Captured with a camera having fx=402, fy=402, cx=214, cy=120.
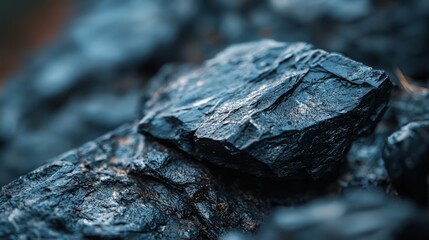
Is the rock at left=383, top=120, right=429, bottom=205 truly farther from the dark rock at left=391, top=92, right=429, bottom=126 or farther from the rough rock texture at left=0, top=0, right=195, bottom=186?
the rough rock texture at left=0, top=0, right=195, bottom=186

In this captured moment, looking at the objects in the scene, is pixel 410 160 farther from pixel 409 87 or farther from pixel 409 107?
pixel 409 87

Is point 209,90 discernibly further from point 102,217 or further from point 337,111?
point 102,217

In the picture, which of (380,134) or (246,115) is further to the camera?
A: (380,134)

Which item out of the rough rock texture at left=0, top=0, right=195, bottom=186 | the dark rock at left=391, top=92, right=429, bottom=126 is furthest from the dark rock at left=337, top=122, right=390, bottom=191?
the rough rock texture at left=0, top=0, right=195, bottom=186

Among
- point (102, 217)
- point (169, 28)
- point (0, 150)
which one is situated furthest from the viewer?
point (169, 28)

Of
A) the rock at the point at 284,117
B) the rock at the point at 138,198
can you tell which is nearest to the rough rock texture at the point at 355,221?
the rock at the point at 284,117

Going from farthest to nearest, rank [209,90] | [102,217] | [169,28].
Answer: [169,28] < [209,90] < [102,217]

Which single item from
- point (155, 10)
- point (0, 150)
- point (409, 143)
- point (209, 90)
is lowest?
point (409, 143)

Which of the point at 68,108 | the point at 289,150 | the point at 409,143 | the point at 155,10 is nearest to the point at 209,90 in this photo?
the point at 289,150

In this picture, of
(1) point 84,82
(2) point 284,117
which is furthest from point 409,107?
(1) point 84,82
